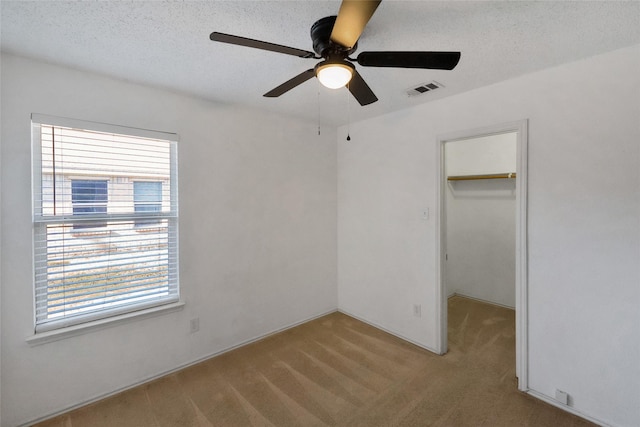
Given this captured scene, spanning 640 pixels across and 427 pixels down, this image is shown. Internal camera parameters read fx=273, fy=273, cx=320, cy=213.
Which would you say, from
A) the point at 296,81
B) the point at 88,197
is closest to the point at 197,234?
the point at 88,197

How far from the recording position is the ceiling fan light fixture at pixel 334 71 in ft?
4.40

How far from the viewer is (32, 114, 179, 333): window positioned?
1.95 meters

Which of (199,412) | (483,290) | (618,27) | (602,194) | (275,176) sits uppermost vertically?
(618,27)

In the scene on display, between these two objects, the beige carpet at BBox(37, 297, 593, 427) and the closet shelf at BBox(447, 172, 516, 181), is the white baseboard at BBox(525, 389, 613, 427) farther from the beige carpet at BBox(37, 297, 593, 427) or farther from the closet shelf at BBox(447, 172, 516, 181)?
the closet shelf at BBox(447, 172, 516, 181)

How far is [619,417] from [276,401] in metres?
2.33

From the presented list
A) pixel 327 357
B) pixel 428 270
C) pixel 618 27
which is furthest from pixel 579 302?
pixel 327 357

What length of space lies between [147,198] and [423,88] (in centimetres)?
259

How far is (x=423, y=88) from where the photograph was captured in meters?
2.40

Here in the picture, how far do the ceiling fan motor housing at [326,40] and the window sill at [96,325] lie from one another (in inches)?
93.6

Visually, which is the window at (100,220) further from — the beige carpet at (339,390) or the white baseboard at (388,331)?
the white baseboard at (388,331)

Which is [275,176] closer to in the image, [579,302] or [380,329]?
[380,329]

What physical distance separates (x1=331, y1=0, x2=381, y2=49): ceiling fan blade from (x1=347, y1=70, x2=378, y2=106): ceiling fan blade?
260 mm

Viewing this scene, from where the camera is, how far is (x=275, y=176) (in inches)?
123

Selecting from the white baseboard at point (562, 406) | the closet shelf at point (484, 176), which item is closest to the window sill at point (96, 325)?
the white baseboard at point (562, 406)
